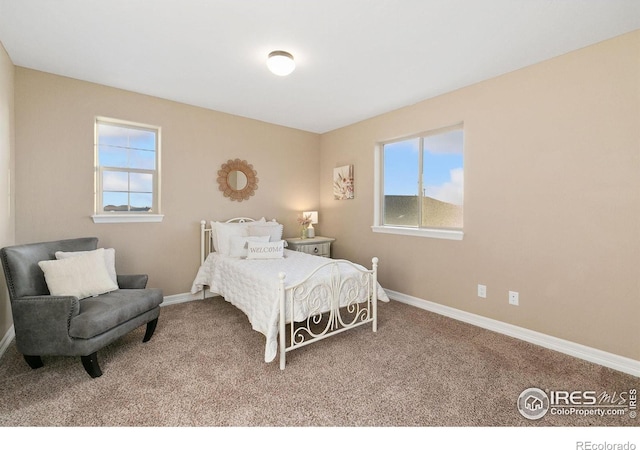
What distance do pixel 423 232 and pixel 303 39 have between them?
2.52 meters

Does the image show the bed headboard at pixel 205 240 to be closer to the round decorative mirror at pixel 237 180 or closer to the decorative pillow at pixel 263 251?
the round decorative mirror at pixel 237 180

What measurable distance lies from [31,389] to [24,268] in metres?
0.88

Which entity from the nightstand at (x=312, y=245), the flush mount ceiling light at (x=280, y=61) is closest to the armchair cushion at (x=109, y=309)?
the nightstand at (x=312, y=245)

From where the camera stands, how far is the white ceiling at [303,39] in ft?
6.62

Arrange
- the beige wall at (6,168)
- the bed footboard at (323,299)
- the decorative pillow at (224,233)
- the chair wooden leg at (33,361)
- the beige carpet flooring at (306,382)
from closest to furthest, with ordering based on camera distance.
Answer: the beige carpet flooring at (306,382), the chair wooden leg at (33,361), the bed footboard at (323,299), the beige wall at (6,168), the decorative pillow at (224,233)

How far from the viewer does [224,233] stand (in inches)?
148

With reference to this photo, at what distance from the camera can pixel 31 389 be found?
1.97m

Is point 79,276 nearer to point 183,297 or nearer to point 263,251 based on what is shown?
point 183,297
